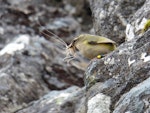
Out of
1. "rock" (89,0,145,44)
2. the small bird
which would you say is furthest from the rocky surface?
the small bird

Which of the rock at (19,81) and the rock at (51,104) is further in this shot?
the rock at (19,81)

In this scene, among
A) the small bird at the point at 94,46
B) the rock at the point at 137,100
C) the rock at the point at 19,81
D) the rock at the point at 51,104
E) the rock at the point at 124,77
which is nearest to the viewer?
the rock at the point at 137,100

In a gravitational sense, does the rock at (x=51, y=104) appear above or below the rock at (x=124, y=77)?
above

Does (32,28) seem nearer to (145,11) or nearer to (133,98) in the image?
(145,11)

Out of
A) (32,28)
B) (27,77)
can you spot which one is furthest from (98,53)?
(32,28)

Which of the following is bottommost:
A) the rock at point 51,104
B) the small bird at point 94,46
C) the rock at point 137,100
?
the rock at point 137,100

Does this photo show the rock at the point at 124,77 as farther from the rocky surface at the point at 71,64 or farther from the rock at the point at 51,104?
the rock at the point at 51,104

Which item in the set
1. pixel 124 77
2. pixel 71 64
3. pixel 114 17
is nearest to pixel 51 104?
pixel 114 17

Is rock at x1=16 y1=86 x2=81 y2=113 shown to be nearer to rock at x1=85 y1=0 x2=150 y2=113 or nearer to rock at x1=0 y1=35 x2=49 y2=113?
rock at x1=0 y1=35 x2=49 y2=113

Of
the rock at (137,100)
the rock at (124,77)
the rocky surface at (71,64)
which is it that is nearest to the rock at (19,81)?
the rocky surface at (71,64)
